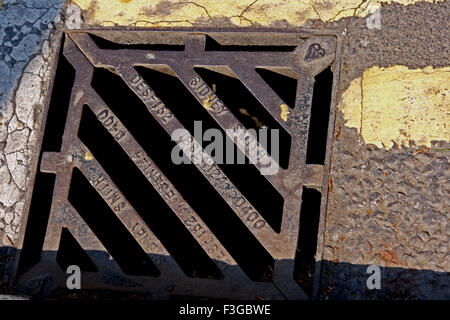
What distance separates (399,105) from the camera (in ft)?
6.20

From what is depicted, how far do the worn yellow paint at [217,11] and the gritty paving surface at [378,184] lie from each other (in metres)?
0.06

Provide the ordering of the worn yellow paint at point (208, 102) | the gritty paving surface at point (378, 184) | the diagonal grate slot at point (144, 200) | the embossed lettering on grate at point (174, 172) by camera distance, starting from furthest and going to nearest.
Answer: the diagonal grate slot at point (144, 200) < the worn yellow paint at point (208, 102) < the embossed lettering on grate at point (174, 172) < the gritty paving surface at point (378, 184)

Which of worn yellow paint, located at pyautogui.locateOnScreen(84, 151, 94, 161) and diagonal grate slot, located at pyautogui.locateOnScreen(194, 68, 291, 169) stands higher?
diagonal grate slot, located at pyautogui.locateOnScreen(194, 68, 291, 169)

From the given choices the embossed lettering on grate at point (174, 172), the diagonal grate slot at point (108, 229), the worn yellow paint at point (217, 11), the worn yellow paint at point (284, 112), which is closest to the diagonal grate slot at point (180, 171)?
the embossed lettering on grate at point (174, 172)

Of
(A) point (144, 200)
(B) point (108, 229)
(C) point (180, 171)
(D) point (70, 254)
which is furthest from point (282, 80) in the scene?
(D) point (70, 254)

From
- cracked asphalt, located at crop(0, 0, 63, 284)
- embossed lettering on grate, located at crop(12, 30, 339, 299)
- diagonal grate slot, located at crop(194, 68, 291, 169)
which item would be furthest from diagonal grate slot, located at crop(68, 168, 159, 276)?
diagonal grate slot, located at crop(194, 68, 291, 169)

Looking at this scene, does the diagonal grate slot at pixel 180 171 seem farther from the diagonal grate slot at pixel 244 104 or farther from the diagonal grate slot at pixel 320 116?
Answer: the diagonal grate slot at pixel 320 116

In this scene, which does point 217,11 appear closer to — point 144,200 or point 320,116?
point 320,116

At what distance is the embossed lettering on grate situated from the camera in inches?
72.0

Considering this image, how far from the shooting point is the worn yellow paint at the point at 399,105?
1.84 m

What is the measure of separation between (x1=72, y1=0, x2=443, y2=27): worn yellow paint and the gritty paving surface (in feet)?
0.20

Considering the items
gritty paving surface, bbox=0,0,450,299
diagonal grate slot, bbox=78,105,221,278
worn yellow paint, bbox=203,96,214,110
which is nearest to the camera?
gritty paving surface, bbox=0,0,450,299

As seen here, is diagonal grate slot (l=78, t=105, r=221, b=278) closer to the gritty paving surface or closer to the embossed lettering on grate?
the embossed lettering on grate

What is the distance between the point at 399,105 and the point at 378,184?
0.33 metres
